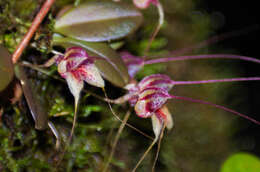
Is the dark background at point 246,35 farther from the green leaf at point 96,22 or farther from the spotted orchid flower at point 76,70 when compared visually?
the spotted orchid flower at point 76,70

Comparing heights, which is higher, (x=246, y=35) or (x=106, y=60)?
(x=106, y=60)

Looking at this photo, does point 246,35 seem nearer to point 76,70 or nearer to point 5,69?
point 76,70

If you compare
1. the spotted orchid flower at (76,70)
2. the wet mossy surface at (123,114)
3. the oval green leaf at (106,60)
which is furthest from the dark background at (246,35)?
the spotted orchid flower at (76,70)

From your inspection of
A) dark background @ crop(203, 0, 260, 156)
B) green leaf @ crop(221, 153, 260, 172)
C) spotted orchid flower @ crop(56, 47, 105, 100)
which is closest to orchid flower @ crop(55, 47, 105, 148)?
spotted orchid flower @ crop(56, 47, 105, 100)

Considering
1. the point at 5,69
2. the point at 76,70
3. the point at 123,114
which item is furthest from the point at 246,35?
the point at 5,69

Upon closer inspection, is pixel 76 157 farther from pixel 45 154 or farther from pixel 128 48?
pixel 128 48
